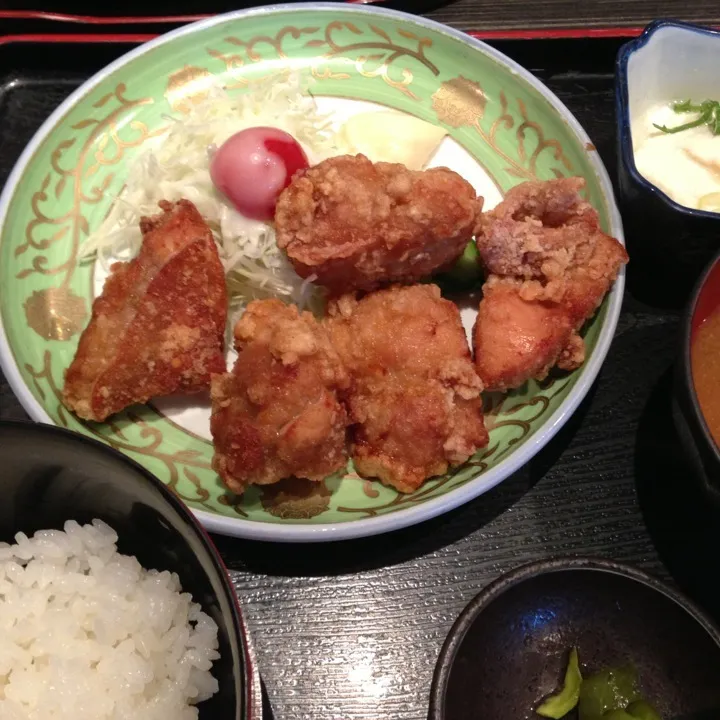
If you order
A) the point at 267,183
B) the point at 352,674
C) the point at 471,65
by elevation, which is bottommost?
the point at 352,674

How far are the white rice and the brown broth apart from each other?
1.31 meters

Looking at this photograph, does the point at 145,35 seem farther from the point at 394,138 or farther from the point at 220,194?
the point at 394,138

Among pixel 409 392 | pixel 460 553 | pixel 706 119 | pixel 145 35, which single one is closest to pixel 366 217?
pixel 409 392

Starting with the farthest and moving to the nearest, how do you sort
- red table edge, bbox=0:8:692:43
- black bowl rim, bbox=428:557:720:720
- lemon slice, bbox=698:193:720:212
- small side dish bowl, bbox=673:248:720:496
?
1. red table edge, bbox=0:8:692:43
2. lemon slice, bbox=698:193:720:212
3. small side dish bowl, bbox=673:248:720:496
4. black bowl rim, bbox=428:557:720:720

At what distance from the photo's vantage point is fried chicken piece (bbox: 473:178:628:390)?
6.40ft

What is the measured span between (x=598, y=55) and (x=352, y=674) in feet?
7.78

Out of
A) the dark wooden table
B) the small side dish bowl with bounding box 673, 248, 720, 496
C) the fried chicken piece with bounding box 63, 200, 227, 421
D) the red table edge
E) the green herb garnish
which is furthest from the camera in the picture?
the red table edge

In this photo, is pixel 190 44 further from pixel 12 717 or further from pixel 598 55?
pixel 12 717

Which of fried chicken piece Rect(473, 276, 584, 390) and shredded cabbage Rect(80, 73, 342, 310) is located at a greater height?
shredded cabbage Rect(80, 73, 342, 310)

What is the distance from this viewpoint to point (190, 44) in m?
2.57

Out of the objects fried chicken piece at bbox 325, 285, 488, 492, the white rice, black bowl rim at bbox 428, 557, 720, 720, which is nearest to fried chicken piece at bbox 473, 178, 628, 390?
fried chicken piece at bbox 325, 285, 488, 492

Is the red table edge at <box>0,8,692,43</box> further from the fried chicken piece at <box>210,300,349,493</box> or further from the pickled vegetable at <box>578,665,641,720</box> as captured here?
the pickled vegetable at <box>578,665,641,720</box>

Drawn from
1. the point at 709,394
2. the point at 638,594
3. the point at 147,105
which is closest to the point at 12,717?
the point at 638,594

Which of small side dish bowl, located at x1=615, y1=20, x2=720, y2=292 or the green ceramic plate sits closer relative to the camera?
the green ceramic plate
